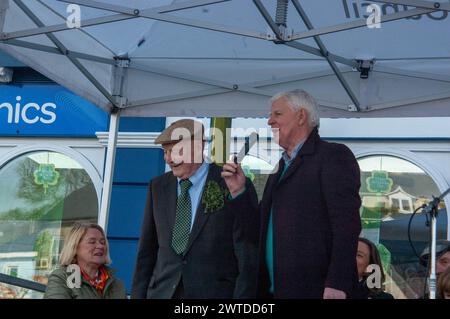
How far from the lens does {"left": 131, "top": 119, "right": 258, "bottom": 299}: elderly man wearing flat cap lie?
3.94 m

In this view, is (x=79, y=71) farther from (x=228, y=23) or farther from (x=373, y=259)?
(x=373, y=259)

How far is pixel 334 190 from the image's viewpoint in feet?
11.2

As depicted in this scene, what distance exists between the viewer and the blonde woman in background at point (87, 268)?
430 cm

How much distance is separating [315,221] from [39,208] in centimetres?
450

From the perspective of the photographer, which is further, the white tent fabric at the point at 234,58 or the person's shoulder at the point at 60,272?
the white tent fabric at the point at 234,58

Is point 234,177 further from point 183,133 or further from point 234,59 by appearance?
point 234,59

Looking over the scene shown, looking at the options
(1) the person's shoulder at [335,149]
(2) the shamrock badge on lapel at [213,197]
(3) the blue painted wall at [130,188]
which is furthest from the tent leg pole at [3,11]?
(3) the blue painted wall at [130,188]

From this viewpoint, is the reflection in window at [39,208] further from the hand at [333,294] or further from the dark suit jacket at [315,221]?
the hand at [333,294]

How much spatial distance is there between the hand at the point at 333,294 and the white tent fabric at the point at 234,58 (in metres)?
1.51

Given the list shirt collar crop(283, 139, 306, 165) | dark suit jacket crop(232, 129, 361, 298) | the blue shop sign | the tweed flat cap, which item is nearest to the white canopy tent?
the tweed flat cap

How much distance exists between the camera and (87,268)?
4430mm

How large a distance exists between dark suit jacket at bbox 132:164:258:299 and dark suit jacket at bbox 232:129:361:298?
361mm
